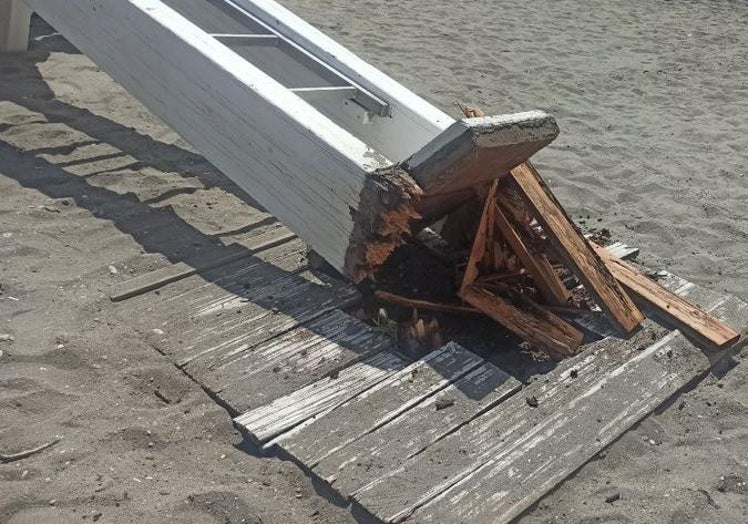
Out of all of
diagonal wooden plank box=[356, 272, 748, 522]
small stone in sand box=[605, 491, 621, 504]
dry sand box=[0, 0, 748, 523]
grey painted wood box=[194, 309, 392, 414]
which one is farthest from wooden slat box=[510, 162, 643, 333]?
small stone in sand box=[605, 491, 621, 504]

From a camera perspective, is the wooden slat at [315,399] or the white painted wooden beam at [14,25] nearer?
the wooden slat at [315,399]

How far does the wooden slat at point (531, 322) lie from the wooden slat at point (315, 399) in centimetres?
44

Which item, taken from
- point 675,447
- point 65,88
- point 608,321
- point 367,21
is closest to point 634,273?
point 608,321

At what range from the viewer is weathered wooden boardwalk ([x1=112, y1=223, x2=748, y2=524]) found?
2848 mm

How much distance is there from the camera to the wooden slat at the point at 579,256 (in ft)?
12.0

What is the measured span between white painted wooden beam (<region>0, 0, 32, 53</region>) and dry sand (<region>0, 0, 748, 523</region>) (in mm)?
116

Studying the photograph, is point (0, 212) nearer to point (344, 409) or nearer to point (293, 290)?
point (293, 290)

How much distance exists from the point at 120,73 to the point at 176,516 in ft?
8.50

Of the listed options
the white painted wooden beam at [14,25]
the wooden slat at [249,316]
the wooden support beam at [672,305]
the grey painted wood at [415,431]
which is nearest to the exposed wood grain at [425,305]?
the wooden slat at [249,316]

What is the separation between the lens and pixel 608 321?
3809mm

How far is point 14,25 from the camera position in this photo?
6309mm

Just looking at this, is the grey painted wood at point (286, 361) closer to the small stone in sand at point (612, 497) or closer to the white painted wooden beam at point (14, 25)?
the small stone in sand at point (612, 497)

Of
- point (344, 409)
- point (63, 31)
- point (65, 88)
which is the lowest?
point (65, 88)

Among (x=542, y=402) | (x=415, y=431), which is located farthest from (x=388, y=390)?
(x=542, y=402)
